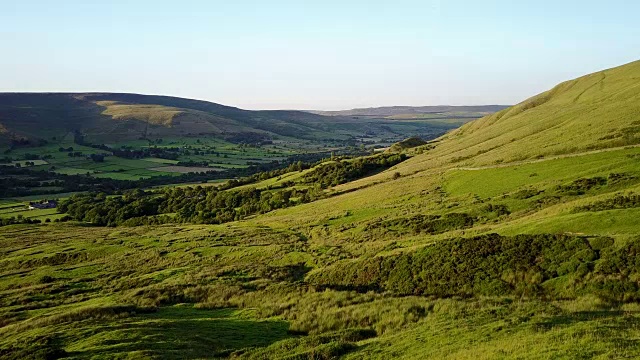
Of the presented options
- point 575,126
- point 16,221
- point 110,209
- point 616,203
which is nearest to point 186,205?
point 110,209

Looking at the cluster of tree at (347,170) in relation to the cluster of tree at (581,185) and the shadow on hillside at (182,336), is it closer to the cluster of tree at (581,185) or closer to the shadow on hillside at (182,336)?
the cluster of tree at (581,185)

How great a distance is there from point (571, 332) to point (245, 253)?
40.4m

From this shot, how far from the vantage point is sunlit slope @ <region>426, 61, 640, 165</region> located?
6225 cm

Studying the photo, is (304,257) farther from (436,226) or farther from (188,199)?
(188,199)

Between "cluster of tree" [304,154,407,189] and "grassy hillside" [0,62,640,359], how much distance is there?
2487 centimetres

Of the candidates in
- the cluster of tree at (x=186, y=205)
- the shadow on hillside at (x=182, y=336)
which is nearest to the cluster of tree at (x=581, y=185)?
the shadow on hillside at (x=182, y=336)

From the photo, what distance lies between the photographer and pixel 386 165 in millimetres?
112500

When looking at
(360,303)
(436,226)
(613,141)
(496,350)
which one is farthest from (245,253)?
(613,141)

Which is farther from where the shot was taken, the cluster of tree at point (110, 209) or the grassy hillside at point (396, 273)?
the cluster of tree at point (110, 209)

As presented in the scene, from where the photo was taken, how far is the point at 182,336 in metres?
24.4

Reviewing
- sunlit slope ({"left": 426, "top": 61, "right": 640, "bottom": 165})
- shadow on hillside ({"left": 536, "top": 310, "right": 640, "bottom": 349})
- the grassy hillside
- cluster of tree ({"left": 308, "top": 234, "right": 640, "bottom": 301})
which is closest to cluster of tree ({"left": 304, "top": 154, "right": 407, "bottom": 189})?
sunlit slope ({"left": 426, "top": 61, "right": 640, "bottom": 165})

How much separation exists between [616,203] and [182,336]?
1238 inches

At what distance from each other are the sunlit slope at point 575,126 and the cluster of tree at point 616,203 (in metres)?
25.1

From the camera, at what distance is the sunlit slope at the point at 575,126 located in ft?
204
